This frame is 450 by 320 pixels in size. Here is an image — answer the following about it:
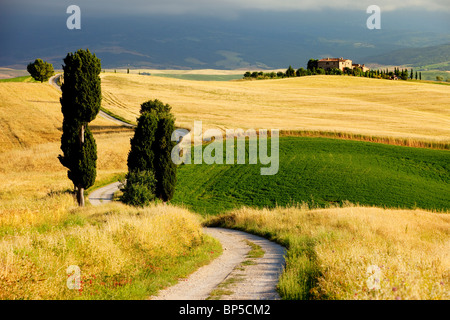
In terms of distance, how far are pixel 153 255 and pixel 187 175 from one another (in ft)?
130

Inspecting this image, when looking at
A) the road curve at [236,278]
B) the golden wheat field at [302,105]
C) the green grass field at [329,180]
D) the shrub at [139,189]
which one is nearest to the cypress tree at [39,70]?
the golden wheat field at [302,105]

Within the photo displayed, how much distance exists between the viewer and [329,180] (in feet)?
158

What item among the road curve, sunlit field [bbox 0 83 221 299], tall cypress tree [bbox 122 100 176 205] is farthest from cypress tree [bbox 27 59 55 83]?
the road curve

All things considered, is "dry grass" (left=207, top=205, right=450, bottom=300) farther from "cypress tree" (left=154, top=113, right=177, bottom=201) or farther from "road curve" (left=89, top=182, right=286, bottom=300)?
"cypress tree" (left=154, top=113, right=177, bottom=201)

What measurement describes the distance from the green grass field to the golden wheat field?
9.99 m

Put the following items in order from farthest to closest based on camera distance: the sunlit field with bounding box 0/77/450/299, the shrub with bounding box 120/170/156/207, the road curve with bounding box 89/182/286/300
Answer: the shrub with bounding box 120/170/156/207, the road curve with bounding box 89/182/286/300, the sunlit field with bounding box 0/77/450/299

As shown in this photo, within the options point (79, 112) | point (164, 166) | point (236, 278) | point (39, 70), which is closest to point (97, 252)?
point (236, 278)

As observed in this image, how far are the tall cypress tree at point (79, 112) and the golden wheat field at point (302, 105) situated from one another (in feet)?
123

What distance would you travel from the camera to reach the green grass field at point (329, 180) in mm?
43250

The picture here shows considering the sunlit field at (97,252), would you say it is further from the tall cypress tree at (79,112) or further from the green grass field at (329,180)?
the green grass field at (329,180)

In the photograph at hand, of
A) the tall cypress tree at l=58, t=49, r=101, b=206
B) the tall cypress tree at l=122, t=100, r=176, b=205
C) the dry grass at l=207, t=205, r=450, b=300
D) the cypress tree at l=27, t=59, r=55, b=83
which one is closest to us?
the dry grass at l=207, t=205, r=450, b=300

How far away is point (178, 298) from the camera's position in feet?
36.6

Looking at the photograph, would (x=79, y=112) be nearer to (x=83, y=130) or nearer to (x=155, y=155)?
(x=83, y=130)

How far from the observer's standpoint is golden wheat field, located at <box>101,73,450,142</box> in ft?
251
